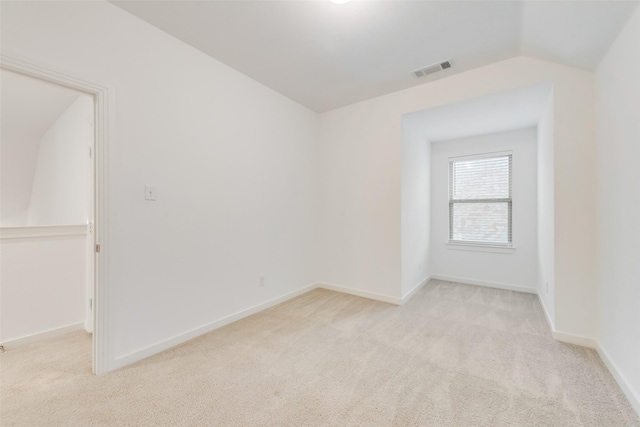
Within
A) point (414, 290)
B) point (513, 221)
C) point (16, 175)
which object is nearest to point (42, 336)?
point (16, 175)

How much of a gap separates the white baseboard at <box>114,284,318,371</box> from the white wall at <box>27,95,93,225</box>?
159 cm

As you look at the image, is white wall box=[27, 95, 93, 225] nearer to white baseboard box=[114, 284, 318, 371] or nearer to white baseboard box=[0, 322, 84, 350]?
white baseboard box=[0, 322, 84, 350]

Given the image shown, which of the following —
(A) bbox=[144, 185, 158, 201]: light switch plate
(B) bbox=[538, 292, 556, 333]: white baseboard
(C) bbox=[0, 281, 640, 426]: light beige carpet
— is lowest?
(C) bbox=[0, 281, 640, 426]: light beige carpet

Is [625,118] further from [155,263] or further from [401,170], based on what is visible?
[155,263]

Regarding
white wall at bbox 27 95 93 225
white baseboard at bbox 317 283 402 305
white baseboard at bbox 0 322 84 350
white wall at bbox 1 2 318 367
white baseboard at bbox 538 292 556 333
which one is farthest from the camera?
white baseboard at bbox 317 283 402 305

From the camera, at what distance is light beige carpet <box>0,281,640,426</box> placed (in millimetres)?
1483

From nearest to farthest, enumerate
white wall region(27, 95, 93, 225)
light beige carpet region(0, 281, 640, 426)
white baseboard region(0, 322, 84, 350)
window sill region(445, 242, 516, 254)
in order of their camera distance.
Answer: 1. light beige carpet region(0, 281, 640, 426)
2. white baseboard region(0, 322, 84, 350)
3. white wall region(27, 95, 93, 225)
4. window sill region(445, 242, 516, 254)

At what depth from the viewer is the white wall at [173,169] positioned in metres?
1.82

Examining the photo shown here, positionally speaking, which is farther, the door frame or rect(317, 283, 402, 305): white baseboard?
rect(317, 283, 402, 305): white baseboard

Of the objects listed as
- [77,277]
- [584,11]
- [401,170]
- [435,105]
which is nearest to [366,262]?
[401,170]

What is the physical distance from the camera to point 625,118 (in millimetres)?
1680

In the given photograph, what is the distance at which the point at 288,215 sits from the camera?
3521mm

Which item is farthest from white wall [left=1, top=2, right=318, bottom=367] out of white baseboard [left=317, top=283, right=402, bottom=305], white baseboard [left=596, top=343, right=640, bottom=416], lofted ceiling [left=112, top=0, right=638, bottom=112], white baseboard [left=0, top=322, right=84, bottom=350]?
white baseboard [left=596, top=343, right=640, bottom=416]

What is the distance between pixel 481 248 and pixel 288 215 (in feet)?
10.1
